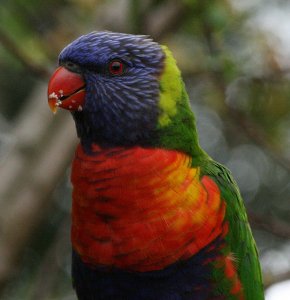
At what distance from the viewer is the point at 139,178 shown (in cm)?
260

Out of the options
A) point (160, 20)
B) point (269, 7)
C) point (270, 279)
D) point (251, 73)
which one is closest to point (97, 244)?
point (270, 279)

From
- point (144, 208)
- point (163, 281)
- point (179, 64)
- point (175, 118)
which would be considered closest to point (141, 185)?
point (144, 208)

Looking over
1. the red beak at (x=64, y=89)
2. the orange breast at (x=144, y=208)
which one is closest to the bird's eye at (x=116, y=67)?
the red beak at (x=64, y=89)

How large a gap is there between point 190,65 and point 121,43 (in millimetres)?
1550

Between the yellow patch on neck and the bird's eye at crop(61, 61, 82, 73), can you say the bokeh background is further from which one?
the bird's eye at crop(61, 61, 82, 73)

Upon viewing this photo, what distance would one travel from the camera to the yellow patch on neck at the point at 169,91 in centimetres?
265

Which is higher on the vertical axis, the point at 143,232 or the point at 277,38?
the point at 143,232

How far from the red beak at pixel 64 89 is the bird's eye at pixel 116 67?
128mm

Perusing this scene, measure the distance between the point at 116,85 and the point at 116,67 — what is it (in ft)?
0.24

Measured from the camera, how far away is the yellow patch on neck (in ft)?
8.68

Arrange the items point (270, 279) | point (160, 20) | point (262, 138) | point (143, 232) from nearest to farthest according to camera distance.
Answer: point (143, 232)
point (270, 279)
point (262, 138)
point (160, 20)

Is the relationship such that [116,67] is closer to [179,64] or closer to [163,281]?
[163,281]

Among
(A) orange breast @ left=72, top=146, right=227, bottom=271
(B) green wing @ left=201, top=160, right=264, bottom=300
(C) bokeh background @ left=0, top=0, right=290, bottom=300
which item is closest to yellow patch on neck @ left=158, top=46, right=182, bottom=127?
(A) orange breast @ left=72, top=146, right=227, bottom=271

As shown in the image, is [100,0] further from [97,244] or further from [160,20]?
[97,244]
